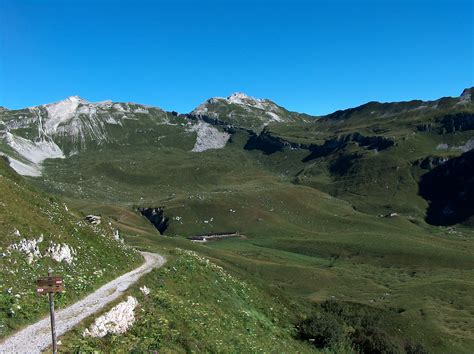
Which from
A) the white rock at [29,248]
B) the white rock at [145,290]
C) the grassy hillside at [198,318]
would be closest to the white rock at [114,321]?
the grassy hillside at [198,318]

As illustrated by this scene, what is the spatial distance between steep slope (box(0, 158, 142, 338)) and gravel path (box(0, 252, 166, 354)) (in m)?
0.76

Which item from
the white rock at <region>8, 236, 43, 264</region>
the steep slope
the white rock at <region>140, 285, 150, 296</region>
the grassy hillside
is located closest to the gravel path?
the steep slope

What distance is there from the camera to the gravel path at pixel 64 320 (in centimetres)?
2183

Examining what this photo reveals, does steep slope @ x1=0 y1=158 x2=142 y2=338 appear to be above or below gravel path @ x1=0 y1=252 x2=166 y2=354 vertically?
above

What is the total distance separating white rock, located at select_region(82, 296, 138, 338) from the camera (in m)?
24.4

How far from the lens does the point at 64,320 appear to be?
83.9ft

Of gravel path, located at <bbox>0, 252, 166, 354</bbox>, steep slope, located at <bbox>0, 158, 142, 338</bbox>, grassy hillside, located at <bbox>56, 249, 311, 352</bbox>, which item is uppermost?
steep slope, located at <bbox>0, 158, 142, 338</bbox>

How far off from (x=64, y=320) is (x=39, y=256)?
923cm

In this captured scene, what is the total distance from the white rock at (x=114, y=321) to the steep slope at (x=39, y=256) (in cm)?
389

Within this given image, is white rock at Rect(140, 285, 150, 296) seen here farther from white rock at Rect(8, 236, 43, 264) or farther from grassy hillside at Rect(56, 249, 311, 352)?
white rock at Rect(8, 236, 43, 264)

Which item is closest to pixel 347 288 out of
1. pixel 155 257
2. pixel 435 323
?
pixel 435 323

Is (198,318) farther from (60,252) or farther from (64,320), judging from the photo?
(60,252)

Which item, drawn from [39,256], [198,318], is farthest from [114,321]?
[39,256]

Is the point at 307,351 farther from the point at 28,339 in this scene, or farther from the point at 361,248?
the point at 361,248
